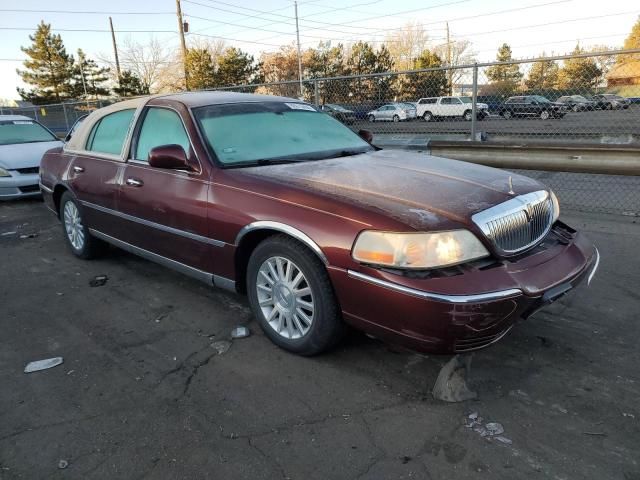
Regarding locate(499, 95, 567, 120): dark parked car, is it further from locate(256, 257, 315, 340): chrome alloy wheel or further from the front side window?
locate(256, 257, 315, 340): chrome alloy wheel

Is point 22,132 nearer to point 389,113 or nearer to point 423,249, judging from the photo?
point 389,113

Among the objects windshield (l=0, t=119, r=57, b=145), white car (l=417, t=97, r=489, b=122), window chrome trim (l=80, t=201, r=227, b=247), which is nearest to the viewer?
window chrome trim (l=80, t=201, r=227, b=247)

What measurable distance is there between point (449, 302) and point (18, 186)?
8.40 meters

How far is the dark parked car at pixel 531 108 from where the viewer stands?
6.79 metres

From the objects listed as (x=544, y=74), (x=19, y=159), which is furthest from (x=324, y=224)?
(x=19, y=159)

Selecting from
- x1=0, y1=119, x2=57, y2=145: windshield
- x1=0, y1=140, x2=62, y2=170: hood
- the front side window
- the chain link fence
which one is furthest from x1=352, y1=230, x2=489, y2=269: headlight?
x1=0, y1=119, x2=57, y2=145: windshield

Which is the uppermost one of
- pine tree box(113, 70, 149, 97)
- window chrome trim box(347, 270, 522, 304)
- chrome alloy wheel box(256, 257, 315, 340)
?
pine tree box(113, 70, 149, 97)

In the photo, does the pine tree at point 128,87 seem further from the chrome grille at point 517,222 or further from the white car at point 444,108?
the chrome grille at point 517,222

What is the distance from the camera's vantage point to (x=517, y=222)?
2.79m

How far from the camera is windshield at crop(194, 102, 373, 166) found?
360cm

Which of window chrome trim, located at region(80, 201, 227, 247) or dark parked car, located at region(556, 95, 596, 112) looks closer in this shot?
window chrome trim, located at region(80, 201, 227, 247)

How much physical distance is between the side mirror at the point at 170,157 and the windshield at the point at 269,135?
0.72 feet

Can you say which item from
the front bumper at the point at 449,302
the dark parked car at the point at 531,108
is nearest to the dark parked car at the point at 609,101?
the dark parked car at the point at 531,108

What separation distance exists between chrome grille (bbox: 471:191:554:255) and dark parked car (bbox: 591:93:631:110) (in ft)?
13.9
